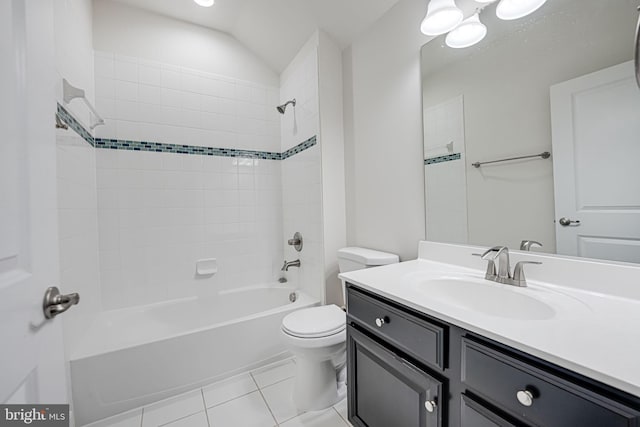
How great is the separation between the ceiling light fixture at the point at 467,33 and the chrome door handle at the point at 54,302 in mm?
1856

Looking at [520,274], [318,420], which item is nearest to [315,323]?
[318,420]

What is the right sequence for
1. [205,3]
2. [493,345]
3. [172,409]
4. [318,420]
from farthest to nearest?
[205,3], [172,409], [318,420], [493,345]

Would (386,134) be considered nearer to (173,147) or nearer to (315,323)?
(315,323)

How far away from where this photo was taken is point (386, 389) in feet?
3.31

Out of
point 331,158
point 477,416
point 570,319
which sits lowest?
point 477,416

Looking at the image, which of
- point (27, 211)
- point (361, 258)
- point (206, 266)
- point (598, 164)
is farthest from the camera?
point (206, 266)

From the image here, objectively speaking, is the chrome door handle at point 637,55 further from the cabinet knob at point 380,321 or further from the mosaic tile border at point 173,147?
the mosaic tile border at point 173,147

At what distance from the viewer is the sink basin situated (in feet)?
2.94

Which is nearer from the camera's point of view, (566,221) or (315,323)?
(566,221)

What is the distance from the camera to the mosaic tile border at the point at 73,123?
141 centimetres

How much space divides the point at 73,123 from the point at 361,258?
6.54 ft

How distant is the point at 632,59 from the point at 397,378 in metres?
1.37

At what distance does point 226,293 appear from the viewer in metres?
2.35

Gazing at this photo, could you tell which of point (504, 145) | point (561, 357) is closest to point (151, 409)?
point (561, 357)
